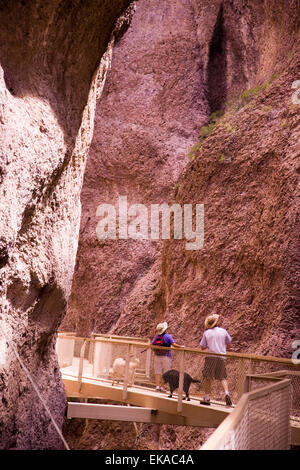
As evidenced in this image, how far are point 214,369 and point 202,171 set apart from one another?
28.7ft

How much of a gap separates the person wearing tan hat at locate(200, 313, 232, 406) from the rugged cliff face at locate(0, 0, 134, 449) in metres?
2.69

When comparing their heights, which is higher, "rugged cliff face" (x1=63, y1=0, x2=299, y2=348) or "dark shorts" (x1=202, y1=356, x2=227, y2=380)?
"rugged cliff face" (x1=63, y1=0, x2=299, y2=348)

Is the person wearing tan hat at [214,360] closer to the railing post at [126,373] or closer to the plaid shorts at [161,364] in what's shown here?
the plaid shorts at [161,364]

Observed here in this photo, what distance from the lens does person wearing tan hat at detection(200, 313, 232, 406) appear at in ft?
29.0

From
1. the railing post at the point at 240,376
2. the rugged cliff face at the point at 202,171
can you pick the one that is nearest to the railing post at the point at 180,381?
the railing post at the point at 240,376

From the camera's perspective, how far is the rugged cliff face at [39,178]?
7258 mm

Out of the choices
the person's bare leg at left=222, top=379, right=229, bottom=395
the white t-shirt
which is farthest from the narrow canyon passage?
the person's bare leg at left=222, top=379, right=229, bottom=395

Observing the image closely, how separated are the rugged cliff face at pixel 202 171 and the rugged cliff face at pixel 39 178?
16.9ft

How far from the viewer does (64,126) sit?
853cm

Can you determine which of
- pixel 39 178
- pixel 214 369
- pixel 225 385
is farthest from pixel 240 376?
pixel 39 178

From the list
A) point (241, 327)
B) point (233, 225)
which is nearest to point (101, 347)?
point (241, 327)

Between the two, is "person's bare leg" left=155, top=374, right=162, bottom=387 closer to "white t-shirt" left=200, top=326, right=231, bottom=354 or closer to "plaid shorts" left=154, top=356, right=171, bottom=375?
"plaid shorts" left=154, top=356, right=171, bottom=375
